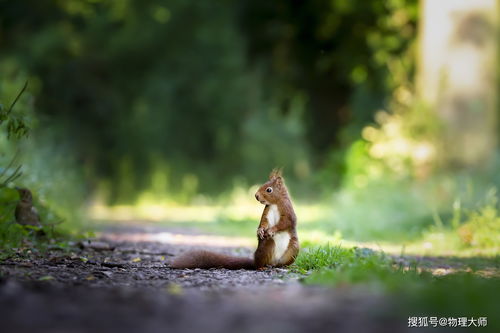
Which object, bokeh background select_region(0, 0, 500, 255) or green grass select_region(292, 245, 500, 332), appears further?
bokeh background select_region(0, 0, 500, 255)

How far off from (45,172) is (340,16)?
10.9m

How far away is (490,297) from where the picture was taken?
391cm

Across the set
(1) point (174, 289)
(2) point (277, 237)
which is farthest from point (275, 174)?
(1) point (174, 289)

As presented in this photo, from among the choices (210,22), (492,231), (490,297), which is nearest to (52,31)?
(210,22)

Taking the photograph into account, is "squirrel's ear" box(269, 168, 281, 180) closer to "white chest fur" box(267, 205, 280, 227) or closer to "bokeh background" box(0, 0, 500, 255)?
"white chest fur" box(267, 205, 280, 227)

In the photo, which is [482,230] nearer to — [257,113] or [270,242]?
[270,242]

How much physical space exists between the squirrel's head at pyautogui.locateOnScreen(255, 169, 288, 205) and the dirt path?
814 millimetres

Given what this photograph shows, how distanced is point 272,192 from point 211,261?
2.71 ft

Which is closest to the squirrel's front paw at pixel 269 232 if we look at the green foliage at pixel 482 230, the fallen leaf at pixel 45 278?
the fallen leaf at pixel 45 278

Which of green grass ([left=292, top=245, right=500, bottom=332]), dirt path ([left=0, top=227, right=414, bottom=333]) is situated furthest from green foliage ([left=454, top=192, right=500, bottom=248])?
dirt path ([left=0, top=227, right=414, bottom=333])

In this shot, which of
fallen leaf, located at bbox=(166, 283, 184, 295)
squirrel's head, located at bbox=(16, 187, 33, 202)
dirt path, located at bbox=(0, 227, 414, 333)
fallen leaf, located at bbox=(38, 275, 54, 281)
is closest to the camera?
dirt path, located at bbox=(0, 227, 414, 333)

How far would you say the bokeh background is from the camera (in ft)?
38.9

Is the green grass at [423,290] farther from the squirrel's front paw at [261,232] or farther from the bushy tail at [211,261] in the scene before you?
the bushy tail at [211,261]

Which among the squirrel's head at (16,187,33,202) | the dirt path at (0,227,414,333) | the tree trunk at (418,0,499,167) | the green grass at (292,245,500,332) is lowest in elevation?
the dirt path at (0,227,414,333)
